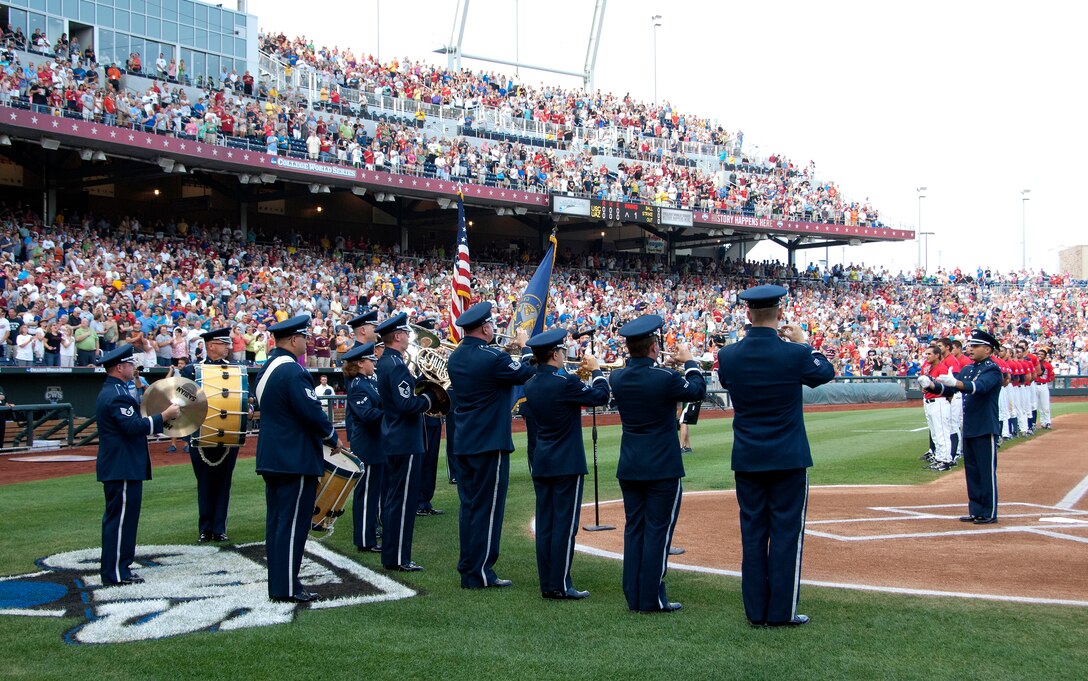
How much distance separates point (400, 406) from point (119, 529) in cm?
231

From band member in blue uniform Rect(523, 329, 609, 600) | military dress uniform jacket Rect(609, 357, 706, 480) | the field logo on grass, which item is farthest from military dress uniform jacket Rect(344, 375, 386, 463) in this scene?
military dress uniform jacket Rect(609, 357, 706, 480)

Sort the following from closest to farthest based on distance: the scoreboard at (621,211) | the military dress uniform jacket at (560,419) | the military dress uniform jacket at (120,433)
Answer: the military dress uniform jacket at (560,419) < the military dress uniform jacket at (120,433) < the scoreboard at (621,211)

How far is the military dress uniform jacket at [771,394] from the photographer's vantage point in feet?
20.0

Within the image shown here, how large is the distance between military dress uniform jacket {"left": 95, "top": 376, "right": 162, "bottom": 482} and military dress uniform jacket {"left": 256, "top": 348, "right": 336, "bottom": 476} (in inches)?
55.1

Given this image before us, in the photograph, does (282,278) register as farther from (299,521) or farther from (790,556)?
(790,556)

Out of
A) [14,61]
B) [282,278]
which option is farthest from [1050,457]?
[14,61]

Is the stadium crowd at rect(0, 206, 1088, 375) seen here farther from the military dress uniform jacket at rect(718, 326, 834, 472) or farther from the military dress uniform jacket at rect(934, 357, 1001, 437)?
the military dress uniform jacket at rect(934, 357, 1001, 437)

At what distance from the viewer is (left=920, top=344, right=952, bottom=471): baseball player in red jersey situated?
569 inches

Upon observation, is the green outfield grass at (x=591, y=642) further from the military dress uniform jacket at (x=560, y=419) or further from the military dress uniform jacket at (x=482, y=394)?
the military dress uniform jacket at (x=482, y=394)

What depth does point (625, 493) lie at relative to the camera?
22.1ft

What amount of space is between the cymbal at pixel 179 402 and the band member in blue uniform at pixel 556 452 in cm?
316

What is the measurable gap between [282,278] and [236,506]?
16.3 m

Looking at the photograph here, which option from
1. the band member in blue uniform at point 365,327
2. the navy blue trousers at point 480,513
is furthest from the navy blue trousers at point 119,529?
the navy blue trousers at point 480,513

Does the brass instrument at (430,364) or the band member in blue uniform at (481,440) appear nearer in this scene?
the band member in blue uniform at (481,440)
